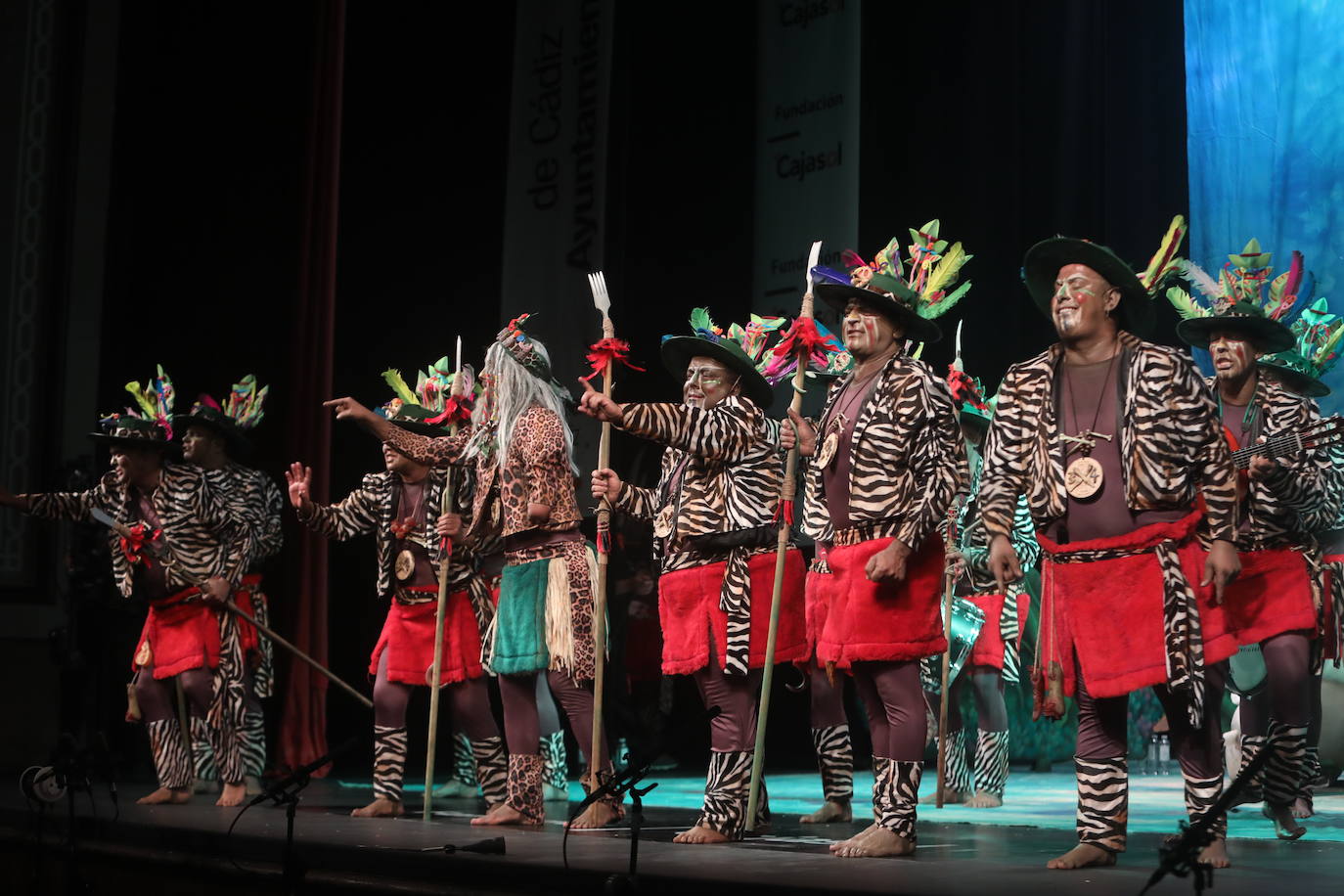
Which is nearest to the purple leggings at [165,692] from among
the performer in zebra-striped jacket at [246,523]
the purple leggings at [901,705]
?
the performer in zebra-striped jacket at [246,523]

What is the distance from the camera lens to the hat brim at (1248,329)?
499cm

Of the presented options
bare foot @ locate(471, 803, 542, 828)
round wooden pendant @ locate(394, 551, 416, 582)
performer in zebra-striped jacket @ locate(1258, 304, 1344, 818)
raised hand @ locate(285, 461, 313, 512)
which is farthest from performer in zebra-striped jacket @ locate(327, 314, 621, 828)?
performer in zebra-striped jacket @ locate(1258, 304, 1344, 818)

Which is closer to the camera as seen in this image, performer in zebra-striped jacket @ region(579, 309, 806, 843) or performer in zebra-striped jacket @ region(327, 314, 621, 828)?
performer in zebra-striped jacket @ region(579, 309, 806, 843)

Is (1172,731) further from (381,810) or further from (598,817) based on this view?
(381,810)

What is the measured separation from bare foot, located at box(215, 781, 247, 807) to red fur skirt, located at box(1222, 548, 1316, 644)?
→ 12.9 feet

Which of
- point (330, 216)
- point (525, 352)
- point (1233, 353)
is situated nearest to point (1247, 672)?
point (1233, 353)

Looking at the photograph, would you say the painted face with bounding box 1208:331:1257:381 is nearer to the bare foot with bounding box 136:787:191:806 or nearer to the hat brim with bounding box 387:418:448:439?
the hat brim with bounding box 387:418:448:439

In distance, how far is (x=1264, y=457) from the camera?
16.0 ft

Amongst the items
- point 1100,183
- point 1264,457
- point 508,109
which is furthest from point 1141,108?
point 508,109

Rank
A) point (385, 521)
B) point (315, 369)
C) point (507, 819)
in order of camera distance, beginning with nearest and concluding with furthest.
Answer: point (507, 819) < point (385, 521) < point (315, 369)

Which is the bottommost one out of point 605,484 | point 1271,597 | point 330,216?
point 1271,597

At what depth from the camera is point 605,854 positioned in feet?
13.7

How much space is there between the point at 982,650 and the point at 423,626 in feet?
7.63

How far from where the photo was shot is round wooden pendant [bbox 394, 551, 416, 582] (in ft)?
19.6
